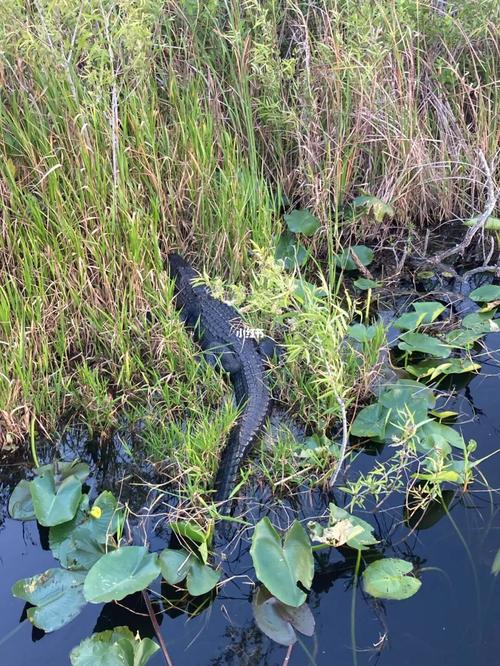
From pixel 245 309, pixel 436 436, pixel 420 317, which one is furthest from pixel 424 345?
pixel 245 309

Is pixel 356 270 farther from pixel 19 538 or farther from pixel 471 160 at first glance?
pixel 19 538

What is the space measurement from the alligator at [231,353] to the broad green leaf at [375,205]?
102 centimetres

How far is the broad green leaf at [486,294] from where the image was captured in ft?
10.9

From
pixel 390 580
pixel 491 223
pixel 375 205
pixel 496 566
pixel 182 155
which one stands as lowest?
pixel 496 566

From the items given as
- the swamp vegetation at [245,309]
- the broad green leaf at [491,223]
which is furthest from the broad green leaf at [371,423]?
the broad green leaf at [491,223]

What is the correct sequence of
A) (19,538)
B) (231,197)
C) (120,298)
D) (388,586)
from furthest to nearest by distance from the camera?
(231,197)
(120,298)
(19,538)
(388,586)

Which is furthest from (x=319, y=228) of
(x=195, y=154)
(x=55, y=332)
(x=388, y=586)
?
(x=388, y=586)

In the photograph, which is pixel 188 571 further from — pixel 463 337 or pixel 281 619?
pixel 463 337

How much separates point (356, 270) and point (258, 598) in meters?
2.26

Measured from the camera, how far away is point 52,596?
214 centimetres

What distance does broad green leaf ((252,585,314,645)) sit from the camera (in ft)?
6.74

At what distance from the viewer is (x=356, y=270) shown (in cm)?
395

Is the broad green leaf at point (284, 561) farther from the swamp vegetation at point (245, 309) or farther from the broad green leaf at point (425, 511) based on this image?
the broad green leaf at point (425, 511)

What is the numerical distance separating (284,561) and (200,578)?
291mm
